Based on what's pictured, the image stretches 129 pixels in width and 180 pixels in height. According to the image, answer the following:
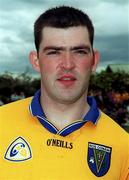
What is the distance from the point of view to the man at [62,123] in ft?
10.9

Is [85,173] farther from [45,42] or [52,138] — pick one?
[45,42]

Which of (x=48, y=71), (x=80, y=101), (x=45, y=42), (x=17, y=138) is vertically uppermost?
(x=45, y=42)

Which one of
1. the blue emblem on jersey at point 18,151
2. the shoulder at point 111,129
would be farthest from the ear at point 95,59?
the blue emblem on jersey at point 18,151

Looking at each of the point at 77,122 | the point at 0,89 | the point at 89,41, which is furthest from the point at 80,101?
the point at 0,89

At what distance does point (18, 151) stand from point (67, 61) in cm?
79

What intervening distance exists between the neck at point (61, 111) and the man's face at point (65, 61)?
12 centimetres

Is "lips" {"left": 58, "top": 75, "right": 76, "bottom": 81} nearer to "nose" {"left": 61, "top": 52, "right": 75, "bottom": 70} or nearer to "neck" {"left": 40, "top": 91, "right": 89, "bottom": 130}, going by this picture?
"nose" {"left": 61, "top": 52, "right": 75, "bottom": 70}

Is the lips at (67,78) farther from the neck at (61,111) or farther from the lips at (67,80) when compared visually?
the neck at (61,111)

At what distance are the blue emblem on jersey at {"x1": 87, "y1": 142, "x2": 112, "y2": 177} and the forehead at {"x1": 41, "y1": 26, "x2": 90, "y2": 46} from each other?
2.61 feet

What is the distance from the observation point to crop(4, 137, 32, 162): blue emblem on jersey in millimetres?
3408

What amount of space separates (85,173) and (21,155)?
50cm

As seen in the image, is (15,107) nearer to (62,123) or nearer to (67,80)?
(62,123)

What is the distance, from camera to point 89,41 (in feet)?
11.2

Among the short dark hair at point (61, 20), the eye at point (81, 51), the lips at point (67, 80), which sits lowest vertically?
the lips at point (67, 80)
